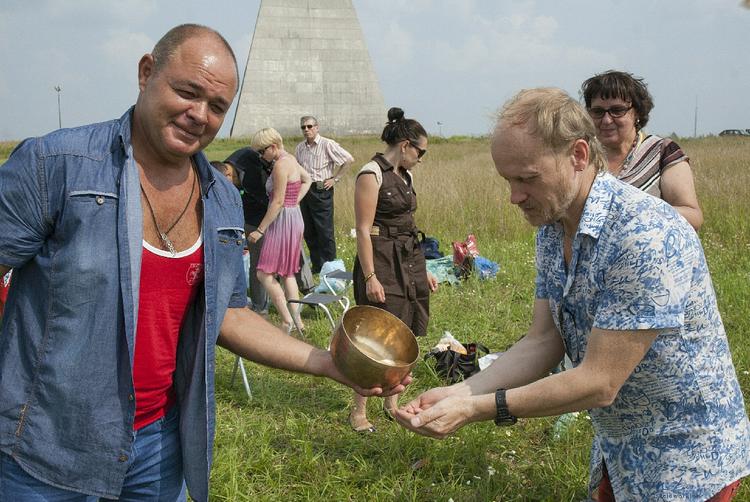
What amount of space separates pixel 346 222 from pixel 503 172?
32.5 ft

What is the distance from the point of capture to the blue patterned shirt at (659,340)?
1851mm

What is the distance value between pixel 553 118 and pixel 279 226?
5133 mm

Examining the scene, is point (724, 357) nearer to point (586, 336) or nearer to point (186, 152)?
point (586, 336)

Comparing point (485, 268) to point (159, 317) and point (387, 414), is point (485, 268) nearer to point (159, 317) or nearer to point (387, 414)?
point (387, 414)

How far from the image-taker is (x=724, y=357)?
2031 millimetres

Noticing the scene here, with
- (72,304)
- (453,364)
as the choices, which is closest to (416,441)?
(453,364)

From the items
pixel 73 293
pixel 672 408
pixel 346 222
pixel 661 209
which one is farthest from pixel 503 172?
pixel 346 222

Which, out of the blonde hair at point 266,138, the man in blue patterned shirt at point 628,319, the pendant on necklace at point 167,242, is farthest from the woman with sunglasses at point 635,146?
the blonde hair at point 266,138

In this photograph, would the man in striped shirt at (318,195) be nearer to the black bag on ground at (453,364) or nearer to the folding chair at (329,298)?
the folding chair at (329,298)

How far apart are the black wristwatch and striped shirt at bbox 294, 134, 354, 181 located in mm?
7043

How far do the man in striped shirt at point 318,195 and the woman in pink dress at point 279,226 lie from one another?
5.83 ft

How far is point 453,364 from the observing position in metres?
5.23

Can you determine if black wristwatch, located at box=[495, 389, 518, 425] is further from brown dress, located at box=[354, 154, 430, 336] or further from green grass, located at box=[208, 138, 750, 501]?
brown dress, located at box=[354, 154, 430, 336]

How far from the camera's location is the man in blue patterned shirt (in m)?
1.87
